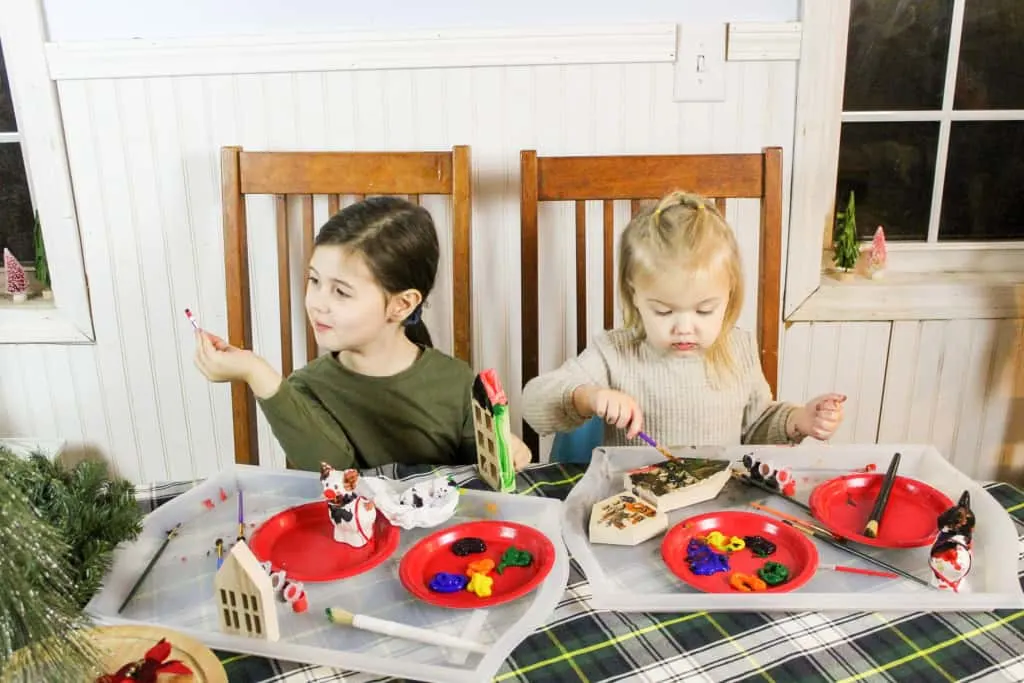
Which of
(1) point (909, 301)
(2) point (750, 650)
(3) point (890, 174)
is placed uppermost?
(3) point (890, 174)

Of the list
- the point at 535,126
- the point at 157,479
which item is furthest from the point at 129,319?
the point at 535,126

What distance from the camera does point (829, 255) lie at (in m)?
1.61

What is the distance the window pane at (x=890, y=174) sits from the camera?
1550mm

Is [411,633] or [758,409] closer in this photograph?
[411,633]

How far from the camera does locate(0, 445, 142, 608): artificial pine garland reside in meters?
0.79

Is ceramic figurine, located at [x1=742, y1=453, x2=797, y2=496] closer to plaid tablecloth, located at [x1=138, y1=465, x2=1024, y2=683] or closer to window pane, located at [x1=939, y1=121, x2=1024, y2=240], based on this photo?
plaid tablecloth, located at [x1=138, y1=465, x2=1024, y2=683]

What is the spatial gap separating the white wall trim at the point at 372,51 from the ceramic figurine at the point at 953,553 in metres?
0.87

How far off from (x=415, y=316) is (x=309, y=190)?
296 mm

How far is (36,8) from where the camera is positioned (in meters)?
1.37

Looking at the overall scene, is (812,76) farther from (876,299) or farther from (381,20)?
(381,20)

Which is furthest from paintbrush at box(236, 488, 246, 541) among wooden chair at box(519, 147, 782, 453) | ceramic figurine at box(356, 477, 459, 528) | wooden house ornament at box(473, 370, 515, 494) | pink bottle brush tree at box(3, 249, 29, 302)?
pink bottle brush tree at box(3, 249, 29, 302)

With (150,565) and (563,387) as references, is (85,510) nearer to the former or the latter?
(150,565)

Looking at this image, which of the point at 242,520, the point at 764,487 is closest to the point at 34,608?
the point at 242,520

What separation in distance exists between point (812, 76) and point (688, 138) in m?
0.22
